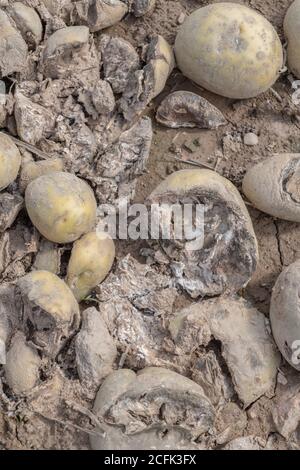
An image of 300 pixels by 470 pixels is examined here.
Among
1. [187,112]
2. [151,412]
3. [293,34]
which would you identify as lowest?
[151,412]

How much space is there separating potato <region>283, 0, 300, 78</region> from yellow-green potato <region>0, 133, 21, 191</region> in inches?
48.0

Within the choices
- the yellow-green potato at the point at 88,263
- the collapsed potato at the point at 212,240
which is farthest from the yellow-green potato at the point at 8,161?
the collapsed potato at the point at 212,240

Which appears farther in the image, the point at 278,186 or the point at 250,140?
the point at 250,140

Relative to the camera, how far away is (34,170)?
8.87ft

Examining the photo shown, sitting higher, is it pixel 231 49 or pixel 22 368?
pixel 231 49

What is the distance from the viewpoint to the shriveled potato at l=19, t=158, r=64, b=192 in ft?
8.87

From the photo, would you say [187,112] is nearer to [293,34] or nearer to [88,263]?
[293,34]

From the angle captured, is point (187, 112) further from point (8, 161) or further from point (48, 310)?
point (48, 310)

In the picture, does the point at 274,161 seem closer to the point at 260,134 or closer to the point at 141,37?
the point at 260,134

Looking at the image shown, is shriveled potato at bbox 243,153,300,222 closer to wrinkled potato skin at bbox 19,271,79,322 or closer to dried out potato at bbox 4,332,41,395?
wrinkled potato skin at bbox 19,271,79,322

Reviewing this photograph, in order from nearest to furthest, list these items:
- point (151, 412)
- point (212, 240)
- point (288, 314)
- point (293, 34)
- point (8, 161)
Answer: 1. point (151, 412)
2. point (288, 314)
3. point (8, 161)
4. point (212, 240)
5. point (293, 34)

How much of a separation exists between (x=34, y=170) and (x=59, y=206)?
0.76 feet

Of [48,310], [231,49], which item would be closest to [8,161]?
[48,310]

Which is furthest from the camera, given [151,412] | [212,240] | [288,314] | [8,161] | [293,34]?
[293,34]
